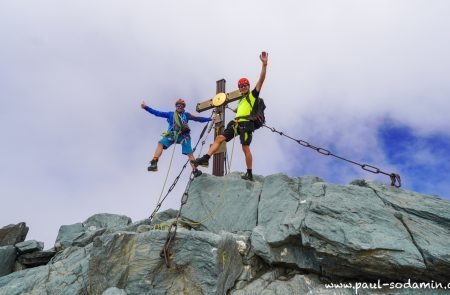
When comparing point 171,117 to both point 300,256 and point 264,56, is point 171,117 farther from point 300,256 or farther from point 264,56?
point 300,256

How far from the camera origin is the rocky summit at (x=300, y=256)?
689 centimetres

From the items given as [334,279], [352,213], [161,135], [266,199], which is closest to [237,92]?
[161,135]

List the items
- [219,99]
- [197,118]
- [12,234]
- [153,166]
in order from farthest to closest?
1. [12,234]
2. [219,99]
3. [197,118]
4. [153,166]

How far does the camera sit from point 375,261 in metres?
6.84

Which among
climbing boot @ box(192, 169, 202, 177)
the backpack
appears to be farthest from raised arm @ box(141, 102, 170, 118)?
the backpack

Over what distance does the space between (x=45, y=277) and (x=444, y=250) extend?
29.0 ft

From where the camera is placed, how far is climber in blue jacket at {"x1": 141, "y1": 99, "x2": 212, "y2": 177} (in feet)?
40.4

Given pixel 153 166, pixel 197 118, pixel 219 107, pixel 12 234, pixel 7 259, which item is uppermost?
pixel 219 107

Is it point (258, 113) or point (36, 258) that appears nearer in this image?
point (258, 113)

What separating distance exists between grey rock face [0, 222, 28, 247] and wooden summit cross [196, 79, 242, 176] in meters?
8.26

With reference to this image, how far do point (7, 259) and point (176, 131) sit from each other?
23.3ft

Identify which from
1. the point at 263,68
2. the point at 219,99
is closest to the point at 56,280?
the point at 263,68

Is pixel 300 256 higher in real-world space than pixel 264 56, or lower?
lower

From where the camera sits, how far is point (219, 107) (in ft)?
44.2
